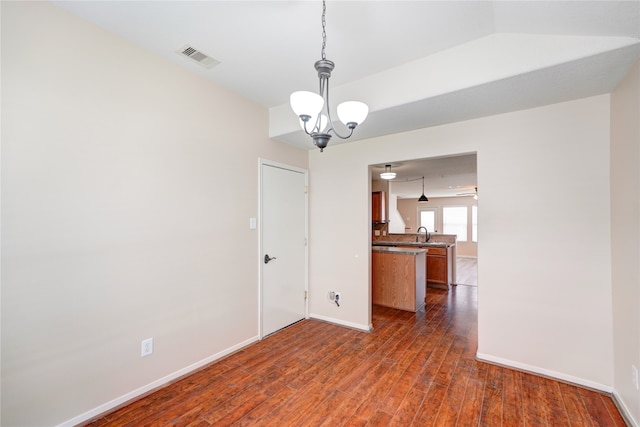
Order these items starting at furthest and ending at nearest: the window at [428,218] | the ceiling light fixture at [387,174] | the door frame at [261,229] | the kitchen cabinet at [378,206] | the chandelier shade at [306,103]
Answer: the window at [428,218] → the kitchen cabinet at [378,206] → the ceiling light fixture at [387,174] → the door frame at [261,229] → the chandelier shade at [306,103]

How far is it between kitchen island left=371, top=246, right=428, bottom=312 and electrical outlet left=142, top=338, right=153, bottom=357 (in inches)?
125

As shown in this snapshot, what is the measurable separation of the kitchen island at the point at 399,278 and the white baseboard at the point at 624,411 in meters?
2.21

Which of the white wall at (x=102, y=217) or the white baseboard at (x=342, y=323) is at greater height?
the white wall at (x=102, y=217)

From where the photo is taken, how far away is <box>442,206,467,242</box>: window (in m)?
10.9

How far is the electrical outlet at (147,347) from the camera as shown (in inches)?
87.5

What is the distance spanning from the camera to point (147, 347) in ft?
7.36

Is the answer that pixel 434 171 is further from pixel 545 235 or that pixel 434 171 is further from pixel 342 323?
pixel 342 323

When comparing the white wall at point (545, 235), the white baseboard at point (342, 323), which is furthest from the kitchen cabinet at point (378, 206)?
the white wall at point (545, 235)

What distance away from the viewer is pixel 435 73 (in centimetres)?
230

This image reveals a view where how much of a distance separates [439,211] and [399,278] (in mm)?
8082

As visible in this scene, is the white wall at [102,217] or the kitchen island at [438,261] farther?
the kitchen island at [438,261]

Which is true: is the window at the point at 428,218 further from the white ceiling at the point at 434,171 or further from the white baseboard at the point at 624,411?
the white baseboard at the point at 624,411

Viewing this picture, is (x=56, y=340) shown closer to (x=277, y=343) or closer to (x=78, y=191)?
(x=78, y=191)

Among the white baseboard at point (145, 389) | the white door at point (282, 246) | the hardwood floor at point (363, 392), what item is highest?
the white door at point (282, 246)
